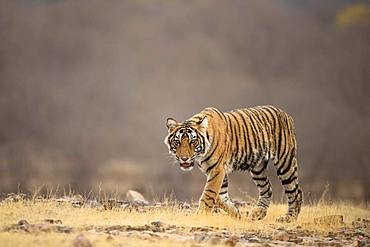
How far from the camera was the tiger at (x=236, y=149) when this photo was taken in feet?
31.1

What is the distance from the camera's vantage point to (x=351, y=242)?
28.7 feet

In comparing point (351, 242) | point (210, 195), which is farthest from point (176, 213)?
point (351, 242)

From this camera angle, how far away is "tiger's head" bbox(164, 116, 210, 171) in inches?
369

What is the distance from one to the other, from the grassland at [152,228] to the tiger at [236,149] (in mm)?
228

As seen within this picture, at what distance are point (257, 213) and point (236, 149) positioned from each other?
0.88 meters

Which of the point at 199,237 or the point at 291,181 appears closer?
the point at 199,237

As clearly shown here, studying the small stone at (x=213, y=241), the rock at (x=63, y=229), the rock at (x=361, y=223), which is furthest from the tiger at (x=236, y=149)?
the rock at (x=63, y=229)

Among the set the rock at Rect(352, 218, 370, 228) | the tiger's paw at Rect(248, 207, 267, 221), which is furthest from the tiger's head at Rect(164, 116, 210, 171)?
the rock at Rect(352, 218, 370, 228)

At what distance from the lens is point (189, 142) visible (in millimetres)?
9375

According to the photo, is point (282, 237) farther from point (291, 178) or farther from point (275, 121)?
point (275, 121)

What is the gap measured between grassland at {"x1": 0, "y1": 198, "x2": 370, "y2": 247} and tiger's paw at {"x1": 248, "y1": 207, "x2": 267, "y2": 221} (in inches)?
4.0

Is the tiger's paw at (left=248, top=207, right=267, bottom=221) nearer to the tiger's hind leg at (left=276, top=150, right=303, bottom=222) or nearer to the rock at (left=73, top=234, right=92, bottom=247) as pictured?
the tiger's hind leg at (left=276, top=150, right=303, bottom=222)

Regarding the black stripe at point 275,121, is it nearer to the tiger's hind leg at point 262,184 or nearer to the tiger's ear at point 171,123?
the tiger's hind leg at point 262,184

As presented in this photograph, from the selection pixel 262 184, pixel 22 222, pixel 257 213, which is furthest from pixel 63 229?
pixel 262 184
